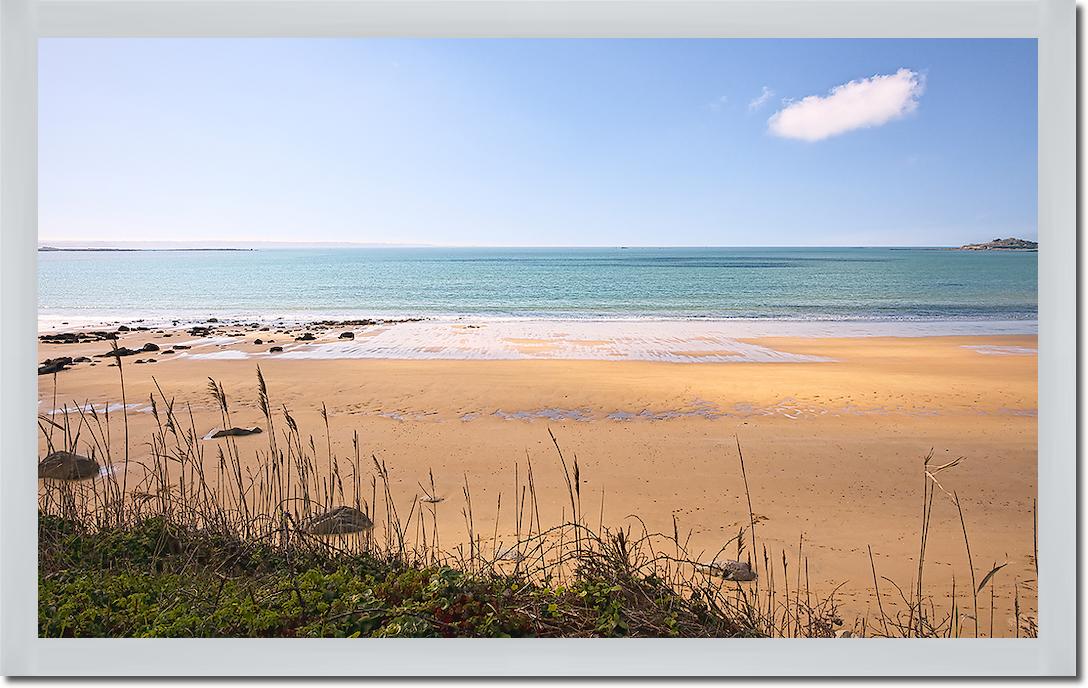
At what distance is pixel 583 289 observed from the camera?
23344 millimetres

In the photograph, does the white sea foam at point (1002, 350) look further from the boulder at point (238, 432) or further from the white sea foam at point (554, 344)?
the boulder at point (238, 432)

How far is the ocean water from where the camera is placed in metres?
16.5

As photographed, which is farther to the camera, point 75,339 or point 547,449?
point 75,339

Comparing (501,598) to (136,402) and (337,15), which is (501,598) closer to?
(337,15)

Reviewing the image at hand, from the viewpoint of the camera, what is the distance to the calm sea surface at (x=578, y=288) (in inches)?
669

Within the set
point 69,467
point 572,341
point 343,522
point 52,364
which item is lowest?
point 343,522

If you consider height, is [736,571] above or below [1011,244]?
below

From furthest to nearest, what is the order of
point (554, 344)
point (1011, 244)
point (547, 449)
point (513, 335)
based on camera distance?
point (1011, 244) < point (513, 335) < point (554, 344) < point (547, 449)

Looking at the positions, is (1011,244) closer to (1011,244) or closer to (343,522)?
(1011,244)

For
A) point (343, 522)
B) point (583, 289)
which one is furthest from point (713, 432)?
point (583, 289)

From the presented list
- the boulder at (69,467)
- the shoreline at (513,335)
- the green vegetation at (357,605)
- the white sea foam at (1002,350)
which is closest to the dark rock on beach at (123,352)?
the shoreline at (513,335)

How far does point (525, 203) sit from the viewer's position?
39.8 m

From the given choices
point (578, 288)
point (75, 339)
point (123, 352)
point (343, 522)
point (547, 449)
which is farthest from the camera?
point (578, 288)

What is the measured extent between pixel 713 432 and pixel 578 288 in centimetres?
1894
